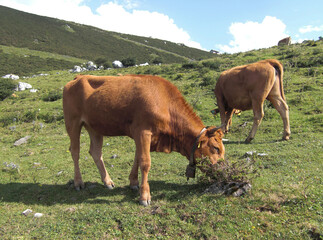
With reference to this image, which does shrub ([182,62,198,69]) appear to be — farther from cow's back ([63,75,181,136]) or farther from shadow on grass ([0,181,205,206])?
shadow on grass ([0,181,205,206])

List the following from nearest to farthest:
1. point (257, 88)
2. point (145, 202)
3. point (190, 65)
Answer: point (145, 202) < point (257, 88) < point (190, 65)

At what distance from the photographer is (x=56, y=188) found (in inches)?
221

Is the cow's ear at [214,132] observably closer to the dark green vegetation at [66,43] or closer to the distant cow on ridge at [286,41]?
the distant cow on ridge at [286,41]

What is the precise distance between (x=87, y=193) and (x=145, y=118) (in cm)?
225

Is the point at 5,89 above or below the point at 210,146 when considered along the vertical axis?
below

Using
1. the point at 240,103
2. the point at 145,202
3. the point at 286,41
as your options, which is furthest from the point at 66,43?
the point at 145,202

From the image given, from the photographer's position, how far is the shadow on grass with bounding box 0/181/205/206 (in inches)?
182

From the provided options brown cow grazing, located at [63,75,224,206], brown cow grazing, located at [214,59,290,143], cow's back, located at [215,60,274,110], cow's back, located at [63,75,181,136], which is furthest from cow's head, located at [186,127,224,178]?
cow's back, located at [215,60,274,110]

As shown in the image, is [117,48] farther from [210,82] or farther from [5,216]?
[5,216]

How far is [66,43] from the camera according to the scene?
84.3 metres

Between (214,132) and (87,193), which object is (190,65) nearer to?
(214,132)

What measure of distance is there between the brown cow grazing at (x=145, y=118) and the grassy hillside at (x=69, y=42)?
6475 centimetres

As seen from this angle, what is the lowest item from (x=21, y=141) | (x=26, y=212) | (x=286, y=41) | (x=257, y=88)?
(x=21, y=141)

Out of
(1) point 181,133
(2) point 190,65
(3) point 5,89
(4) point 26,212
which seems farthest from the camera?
(2) point 190,65
